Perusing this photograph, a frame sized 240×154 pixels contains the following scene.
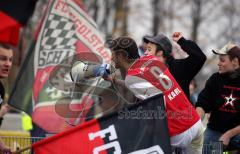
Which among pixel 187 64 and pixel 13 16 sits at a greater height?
pixel 13 16

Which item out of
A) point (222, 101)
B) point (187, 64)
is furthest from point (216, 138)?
point (187, 64)

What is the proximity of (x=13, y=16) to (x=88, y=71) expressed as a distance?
434cm

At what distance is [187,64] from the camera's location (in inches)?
347

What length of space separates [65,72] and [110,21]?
31.0 meters

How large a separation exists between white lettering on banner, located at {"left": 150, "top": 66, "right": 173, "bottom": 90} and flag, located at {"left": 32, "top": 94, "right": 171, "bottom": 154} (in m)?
0.33

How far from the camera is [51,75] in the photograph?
37.0 feet

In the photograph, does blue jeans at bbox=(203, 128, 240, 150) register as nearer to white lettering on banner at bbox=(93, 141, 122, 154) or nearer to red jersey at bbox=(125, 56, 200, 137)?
red jersey at bbox=(125, 56, 200, 137)

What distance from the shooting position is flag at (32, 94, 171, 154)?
7.17 metres

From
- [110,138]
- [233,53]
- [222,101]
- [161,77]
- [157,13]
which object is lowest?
[110,138]

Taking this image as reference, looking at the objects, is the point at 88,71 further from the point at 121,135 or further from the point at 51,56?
the point at 51,56

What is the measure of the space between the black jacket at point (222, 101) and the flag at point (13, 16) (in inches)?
158

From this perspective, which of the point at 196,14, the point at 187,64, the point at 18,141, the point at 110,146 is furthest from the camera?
the point at 196,14

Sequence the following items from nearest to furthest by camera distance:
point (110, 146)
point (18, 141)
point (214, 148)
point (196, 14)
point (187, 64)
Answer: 1. point (110, 146)
2. point (214, 148)
3. point (18, 141)
4. point (187, 64)
5. point (196, 14)

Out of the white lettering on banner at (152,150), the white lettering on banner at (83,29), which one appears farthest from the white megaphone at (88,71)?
the white lettering on banner at (83,29)
